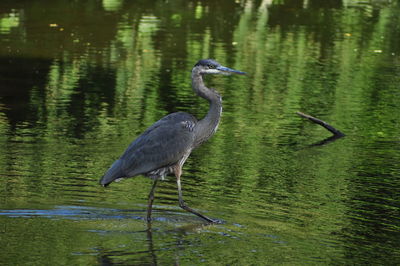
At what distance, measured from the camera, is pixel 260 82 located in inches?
654

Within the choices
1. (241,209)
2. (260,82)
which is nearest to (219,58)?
(260,82)

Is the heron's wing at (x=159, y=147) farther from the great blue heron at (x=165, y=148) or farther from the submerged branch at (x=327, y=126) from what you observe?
the submerged branch at (x=327, y=126)

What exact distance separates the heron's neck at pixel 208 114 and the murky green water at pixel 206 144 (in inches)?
28.3

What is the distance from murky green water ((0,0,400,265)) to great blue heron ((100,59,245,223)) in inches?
15.4

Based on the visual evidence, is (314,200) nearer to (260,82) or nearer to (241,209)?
(241,209)

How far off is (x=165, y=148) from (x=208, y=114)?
612mm

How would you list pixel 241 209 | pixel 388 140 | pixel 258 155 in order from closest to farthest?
pixel 241 209, pixel 258 155, pixel 388 140

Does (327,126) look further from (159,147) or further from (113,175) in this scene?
(113,175)

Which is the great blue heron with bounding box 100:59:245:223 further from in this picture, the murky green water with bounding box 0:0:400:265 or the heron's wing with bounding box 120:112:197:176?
the murky green water with bounding box 0:0:400:265

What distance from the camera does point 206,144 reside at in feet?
40.4

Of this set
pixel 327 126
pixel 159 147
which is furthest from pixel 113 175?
pixel 327 126

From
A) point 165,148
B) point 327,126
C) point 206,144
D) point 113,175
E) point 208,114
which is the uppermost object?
point 208,114

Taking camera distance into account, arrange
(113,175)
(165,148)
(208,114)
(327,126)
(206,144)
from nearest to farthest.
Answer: (113,175) < (165,148) < (208,114) < (206,144) < (327,126)

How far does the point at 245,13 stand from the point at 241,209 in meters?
16.9
